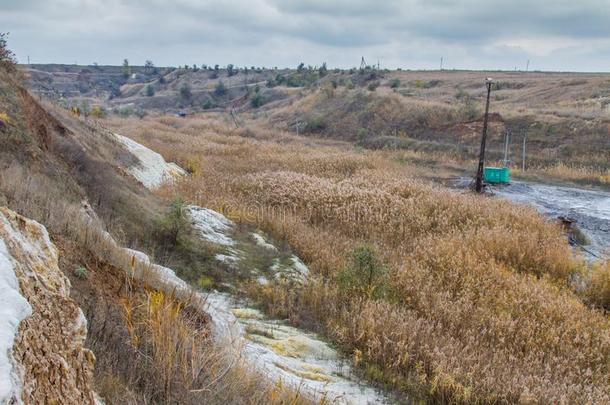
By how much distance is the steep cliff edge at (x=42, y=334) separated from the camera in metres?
2.10

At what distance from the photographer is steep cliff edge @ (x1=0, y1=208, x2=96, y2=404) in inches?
82.7

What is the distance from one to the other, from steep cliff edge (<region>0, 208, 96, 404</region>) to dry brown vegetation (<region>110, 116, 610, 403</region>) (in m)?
3.54

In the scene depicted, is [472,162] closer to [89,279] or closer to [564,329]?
[564,329]

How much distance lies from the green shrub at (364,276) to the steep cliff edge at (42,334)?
15.9 feet

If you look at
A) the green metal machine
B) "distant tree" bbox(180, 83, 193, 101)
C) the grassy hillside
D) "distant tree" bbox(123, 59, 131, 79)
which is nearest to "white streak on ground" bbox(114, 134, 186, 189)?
the grassy hillside

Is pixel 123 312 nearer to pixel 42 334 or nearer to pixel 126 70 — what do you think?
pixel 42 334

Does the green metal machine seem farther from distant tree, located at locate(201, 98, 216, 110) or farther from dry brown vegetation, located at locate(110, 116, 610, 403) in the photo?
distant tree, located at locate(201, 98, 216, 110)

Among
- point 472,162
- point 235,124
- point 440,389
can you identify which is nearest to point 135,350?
point 440,389

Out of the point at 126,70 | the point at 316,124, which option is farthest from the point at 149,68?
the point at 316,124

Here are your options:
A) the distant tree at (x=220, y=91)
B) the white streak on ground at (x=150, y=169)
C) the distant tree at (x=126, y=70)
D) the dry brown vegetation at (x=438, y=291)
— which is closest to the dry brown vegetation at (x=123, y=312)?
the dry brown vegetation at (x=438, y=291)

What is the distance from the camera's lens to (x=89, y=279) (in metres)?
4.10

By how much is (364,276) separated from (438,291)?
1.39 m

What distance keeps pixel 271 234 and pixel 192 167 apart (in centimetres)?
873

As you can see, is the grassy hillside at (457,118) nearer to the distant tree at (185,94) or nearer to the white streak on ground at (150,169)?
the white streak on ground at (150,169)
